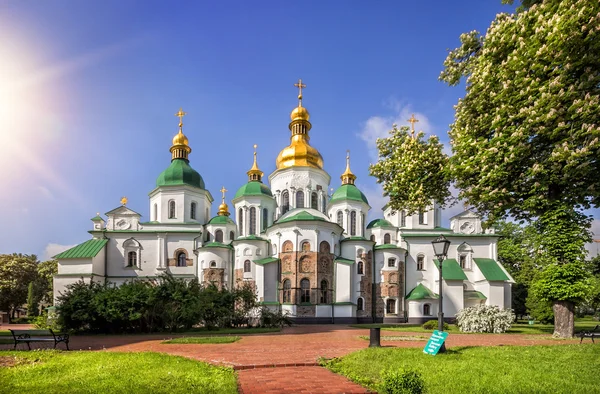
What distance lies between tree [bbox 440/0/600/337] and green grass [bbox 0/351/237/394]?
9681mm

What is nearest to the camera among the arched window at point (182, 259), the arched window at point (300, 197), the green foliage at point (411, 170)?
the green foliage at point (411, 170)

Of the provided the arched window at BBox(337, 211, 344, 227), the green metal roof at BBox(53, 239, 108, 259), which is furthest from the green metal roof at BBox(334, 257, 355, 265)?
the green metal roof at BBox(53, 239, 108, 259)

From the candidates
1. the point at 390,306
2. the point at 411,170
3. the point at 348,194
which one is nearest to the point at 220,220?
the point at 348,194

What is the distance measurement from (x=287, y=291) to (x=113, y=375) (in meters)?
24.7

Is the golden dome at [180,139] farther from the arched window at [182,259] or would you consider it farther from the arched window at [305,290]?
the arched window at [305,290]

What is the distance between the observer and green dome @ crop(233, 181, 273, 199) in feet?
130

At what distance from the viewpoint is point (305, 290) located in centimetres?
3209

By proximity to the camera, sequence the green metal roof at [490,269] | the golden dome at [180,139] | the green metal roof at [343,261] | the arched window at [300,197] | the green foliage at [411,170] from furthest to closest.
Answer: the golden dome at [180,139]
the arched window at [300,197]
the green metal roof at [490,269]
the green metal roof at [343,261]
the green foliage at [411,170]

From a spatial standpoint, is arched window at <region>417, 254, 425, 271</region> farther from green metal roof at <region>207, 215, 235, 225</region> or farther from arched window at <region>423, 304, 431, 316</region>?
green metal roof at <region>207, 215, 235, 225</region>

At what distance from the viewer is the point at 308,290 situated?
105 ft

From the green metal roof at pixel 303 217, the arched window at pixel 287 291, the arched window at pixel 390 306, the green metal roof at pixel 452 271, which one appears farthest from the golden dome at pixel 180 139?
the green metal roof at pixel 452 271

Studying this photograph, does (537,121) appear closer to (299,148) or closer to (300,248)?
(300,248)

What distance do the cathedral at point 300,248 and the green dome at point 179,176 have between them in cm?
11

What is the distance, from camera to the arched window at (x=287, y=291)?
105 ft
